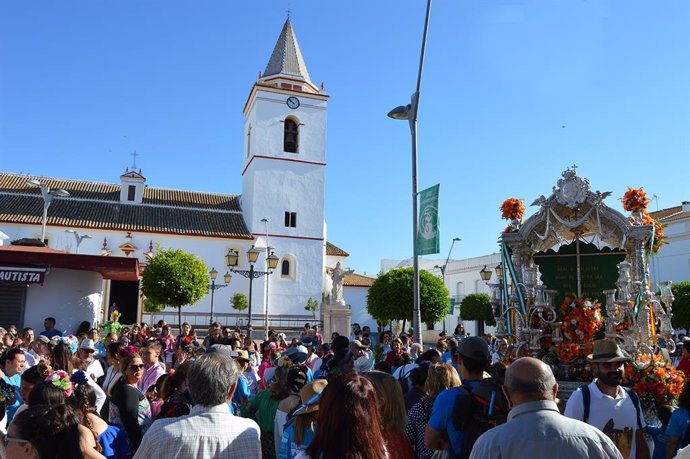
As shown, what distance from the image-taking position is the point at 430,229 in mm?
11180

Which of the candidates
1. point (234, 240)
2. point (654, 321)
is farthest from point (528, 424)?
point (234, 240)

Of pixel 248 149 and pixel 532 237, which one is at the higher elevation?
pixel 248 149

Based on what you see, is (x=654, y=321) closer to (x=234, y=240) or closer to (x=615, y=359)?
(x=615, y=359)

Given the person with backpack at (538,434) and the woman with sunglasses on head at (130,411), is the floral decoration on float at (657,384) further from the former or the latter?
the woman with sunglasses on head at (130,411)

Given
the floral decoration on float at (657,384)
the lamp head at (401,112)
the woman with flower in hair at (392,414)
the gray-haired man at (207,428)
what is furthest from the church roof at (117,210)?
the gray-haired man at (207,428)

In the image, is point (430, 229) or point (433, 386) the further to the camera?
point (430, 229)

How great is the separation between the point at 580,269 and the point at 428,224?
4.23 m

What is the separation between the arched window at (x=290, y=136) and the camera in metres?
42.8

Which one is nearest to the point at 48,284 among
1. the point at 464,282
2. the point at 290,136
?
the point at 290,136

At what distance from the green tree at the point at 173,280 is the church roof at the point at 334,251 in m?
20.0

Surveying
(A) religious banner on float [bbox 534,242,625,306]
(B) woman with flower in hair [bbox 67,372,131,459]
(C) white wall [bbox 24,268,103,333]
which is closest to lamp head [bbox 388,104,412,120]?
(A) religious banner on float [bbox 534,242,625,306]

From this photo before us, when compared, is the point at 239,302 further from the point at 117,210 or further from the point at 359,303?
the point at 359,303

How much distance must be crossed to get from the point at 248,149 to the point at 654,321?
120 feet

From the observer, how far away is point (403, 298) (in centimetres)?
3238
